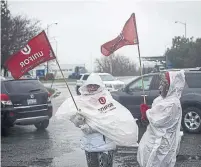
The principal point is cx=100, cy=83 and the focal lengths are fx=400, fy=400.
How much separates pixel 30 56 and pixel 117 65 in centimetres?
6628

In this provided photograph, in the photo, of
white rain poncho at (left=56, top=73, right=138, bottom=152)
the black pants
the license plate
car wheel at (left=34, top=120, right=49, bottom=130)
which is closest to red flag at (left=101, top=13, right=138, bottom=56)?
white rain poncho at (left=56, top=73, right=138, bottom=152)

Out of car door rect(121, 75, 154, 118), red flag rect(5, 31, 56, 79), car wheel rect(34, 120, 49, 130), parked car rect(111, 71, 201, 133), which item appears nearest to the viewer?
red flag rect(5, 31, 56, 79)

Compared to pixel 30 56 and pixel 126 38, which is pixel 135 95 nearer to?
pixel 126 38

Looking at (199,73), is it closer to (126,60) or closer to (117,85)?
(117,85)

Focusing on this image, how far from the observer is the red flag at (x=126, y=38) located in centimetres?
543

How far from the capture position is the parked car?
35.7 feet

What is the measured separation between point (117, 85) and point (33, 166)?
18.0 m

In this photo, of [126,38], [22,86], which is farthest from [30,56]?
[22,86]

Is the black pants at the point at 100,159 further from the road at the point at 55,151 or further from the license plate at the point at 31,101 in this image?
the license plate at the point at 31,101

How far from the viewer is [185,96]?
1105 cm

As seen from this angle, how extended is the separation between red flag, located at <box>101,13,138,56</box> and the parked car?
5.81 meters

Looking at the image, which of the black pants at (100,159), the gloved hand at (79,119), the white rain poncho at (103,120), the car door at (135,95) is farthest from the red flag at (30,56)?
the car door at (135,95)

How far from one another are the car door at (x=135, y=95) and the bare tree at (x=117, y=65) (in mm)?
56874

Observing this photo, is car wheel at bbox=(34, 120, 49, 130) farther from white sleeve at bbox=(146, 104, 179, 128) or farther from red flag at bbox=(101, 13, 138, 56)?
white sleeve at bbox=(146, 104, 179, 128)
